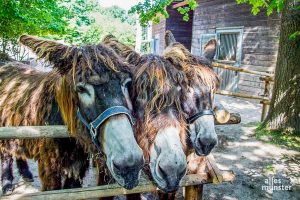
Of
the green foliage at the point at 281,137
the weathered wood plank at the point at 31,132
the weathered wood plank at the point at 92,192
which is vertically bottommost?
the green foliage at the point at 281,137

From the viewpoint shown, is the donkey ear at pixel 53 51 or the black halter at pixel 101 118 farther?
the donkey ear at pixel 53 51

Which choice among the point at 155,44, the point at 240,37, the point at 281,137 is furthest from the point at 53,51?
the point at 155,44

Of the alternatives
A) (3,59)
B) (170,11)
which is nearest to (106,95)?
(3,59)

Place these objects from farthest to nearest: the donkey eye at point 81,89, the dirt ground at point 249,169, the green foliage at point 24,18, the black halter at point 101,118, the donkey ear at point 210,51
→ the green foliage at point 24,18 < the dirt ground at point 249,169 < the donkey ear at point 210,51 < the donkey eye at point 81,89 < the black halter at point 101,118

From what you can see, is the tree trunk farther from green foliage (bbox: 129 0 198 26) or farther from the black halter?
the black halter

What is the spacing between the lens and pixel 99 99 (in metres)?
1.86

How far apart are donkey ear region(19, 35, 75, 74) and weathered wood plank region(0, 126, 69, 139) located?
0.49 metres

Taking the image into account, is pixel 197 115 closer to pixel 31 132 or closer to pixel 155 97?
pixel 155 97

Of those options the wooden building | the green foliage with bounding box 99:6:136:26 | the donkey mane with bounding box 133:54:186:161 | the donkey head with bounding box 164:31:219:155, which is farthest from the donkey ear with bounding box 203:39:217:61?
the green foliage with bounding box 99:6:136:26

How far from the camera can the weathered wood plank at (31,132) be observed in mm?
2111

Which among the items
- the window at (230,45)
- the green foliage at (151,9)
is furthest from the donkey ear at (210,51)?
the window at (230,45)

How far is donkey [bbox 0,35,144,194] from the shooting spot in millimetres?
1720

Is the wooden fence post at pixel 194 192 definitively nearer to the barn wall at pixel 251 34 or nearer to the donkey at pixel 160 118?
the donkey at pixel 160 118

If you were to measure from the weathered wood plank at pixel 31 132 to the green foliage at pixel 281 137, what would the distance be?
4.83m
